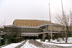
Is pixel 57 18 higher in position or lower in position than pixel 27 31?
higher

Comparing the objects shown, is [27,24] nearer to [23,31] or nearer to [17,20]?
[17,20]

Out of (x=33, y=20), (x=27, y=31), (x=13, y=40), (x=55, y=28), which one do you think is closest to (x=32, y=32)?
(x=27, y=31)

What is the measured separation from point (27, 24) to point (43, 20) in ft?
48.9

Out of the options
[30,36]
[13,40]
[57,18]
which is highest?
[57,18]

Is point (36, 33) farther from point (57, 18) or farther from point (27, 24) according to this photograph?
point (57, 18)

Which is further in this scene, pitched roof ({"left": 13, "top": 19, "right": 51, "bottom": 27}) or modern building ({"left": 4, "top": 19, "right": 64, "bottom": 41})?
pitched roof ({"left": 13, "top": 19, "right": 51, "bottom": 27})

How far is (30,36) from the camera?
94938 mm

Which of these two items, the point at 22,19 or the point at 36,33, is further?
the point at 22,19

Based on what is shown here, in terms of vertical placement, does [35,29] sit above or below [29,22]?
below

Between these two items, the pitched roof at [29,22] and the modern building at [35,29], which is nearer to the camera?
the modern building at [35,29]

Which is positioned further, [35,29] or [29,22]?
[29,22]

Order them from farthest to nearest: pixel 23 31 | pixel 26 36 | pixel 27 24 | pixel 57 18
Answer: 1. pixel 27 24
2. pixel 23 31
3. pixel 26 36
4. pixel 57 18

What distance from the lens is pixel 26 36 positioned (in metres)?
94.0

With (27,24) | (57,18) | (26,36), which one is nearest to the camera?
(57,18)
